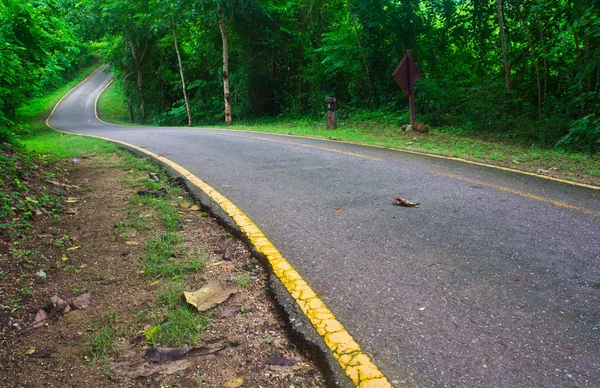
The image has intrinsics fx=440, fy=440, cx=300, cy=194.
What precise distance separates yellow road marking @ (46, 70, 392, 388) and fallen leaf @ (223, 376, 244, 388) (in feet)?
1.65

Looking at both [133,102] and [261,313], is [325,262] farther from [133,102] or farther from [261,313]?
[133,102]

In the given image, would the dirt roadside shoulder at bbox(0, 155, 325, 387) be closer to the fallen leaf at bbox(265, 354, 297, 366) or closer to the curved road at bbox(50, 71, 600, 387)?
the fallen leaf at bbox(265, 354, 297, 366)

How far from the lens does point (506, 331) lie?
8.07 ft

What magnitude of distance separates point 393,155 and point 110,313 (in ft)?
21.8

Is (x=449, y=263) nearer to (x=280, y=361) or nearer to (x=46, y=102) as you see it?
(x=280, y=361)

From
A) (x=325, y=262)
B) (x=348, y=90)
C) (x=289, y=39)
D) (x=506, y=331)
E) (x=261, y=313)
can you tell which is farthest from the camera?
(x=289, y=39)

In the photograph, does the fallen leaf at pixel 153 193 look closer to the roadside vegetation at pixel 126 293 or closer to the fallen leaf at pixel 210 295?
the roadside vegetation at pixel 126 293

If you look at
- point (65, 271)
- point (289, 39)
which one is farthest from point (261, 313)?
point (289, 39)

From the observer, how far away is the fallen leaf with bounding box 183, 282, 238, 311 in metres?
2.89

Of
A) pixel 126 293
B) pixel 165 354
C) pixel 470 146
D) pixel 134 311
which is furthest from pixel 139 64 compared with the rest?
pixel 165 354

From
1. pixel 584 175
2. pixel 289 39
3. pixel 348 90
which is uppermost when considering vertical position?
pixel 289 39

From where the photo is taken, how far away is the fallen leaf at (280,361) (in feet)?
7.55

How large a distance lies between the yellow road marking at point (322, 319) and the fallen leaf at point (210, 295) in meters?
0.38

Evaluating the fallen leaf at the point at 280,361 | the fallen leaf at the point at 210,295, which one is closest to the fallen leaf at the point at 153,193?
the fallen leaf at the point at 210,295
